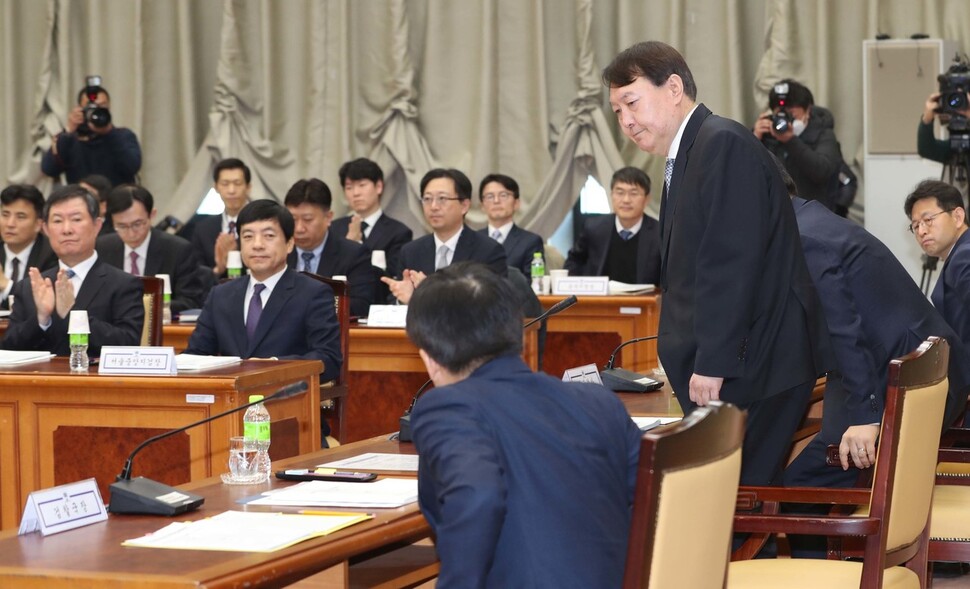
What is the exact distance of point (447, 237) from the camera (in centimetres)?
591

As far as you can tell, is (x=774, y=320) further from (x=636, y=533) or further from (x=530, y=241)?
(x=530, y=241)

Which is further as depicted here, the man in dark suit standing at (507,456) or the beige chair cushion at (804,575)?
the beige chair cushion at (804,575)

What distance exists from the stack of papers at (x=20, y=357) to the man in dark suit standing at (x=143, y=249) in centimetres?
200

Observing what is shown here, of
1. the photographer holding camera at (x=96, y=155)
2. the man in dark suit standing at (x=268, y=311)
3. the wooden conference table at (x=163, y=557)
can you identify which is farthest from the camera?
the photographer holding camera at (x=96, y=155)

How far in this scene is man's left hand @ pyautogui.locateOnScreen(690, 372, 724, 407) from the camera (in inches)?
97.6

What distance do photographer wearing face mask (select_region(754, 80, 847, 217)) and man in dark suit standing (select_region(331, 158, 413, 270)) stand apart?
192 centimetres

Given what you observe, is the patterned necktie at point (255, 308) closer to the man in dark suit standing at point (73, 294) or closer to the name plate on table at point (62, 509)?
the man in dark suit standing at point (73, 294)

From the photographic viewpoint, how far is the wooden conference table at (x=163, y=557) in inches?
64.1

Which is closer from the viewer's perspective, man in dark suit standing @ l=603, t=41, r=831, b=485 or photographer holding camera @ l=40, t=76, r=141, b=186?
man in dark suit standing @ l=603, t=41, r=831, b=485

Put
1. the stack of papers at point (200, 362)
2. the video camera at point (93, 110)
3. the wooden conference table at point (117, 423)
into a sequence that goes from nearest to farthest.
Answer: the wooden conference table at point (117, 423) < the stack of papers at point (200, 362) < the video camera at point (93, 110)

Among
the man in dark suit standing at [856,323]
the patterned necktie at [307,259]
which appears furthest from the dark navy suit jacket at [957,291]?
the patterned necktie at [307,259]

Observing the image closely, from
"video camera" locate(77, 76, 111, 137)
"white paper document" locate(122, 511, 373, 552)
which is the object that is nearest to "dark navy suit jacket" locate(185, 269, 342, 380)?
"white paper document" locate(122, 511, 373, 552)

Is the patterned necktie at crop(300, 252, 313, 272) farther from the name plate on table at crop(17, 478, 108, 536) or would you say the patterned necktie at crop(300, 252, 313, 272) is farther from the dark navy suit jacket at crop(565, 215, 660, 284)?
the name plate on table at crop(17, 478, 108, 536)

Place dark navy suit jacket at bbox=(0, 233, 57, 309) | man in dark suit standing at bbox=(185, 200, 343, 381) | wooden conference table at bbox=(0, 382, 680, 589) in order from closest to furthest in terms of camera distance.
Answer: wooden conference table at bbox=(0, 382, 680, 589) < man in dark suit standing at bbox=(185, 200, 343, 381) < dark navy suit jacket at bbox=(0, 233, 57, 309)
